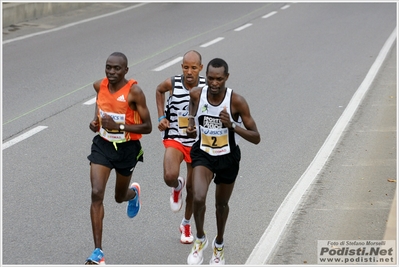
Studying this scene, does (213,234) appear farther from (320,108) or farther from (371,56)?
(371,56)

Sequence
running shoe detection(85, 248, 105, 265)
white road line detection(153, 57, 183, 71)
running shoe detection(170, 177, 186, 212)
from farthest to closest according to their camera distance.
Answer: white road line detection(153, 57, 183, 71) → running shoe detection(170, 177, 186, 212) → running shoe detection(85, 248, 105, 265)

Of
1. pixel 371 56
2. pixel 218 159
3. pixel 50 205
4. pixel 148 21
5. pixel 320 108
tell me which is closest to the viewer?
pixel 218 159

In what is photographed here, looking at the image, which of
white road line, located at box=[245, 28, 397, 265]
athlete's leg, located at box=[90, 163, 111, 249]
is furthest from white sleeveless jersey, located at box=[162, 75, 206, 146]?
white road line, located at box=[245, 28, 397, 265]

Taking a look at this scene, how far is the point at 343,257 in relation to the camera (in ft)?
23.3

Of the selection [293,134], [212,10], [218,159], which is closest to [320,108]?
[293,134]

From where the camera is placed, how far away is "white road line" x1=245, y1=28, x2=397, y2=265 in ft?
23.6

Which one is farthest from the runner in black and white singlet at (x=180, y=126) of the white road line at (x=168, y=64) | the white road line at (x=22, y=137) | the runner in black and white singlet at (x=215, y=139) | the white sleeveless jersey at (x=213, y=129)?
the white road line at (x=168, y=64)

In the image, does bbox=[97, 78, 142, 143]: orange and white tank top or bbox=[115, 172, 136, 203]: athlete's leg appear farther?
bbox=[115, 172, 136, 203]: athlete's leg

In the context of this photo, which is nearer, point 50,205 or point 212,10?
point 50,205

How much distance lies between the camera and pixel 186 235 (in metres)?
7.40

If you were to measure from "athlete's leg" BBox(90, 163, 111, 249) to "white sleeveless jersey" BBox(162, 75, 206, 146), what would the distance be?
2.67 ft

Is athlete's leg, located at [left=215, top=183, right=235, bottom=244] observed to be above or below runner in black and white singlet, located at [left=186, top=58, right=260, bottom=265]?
below

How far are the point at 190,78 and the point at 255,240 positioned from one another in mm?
1594

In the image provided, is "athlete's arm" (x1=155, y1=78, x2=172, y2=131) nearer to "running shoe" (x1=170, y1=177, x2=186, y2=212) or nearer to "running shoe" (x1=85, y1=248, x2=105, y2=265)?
"running shoe" (x1=170, y1=177, x2=186, y2=212)
